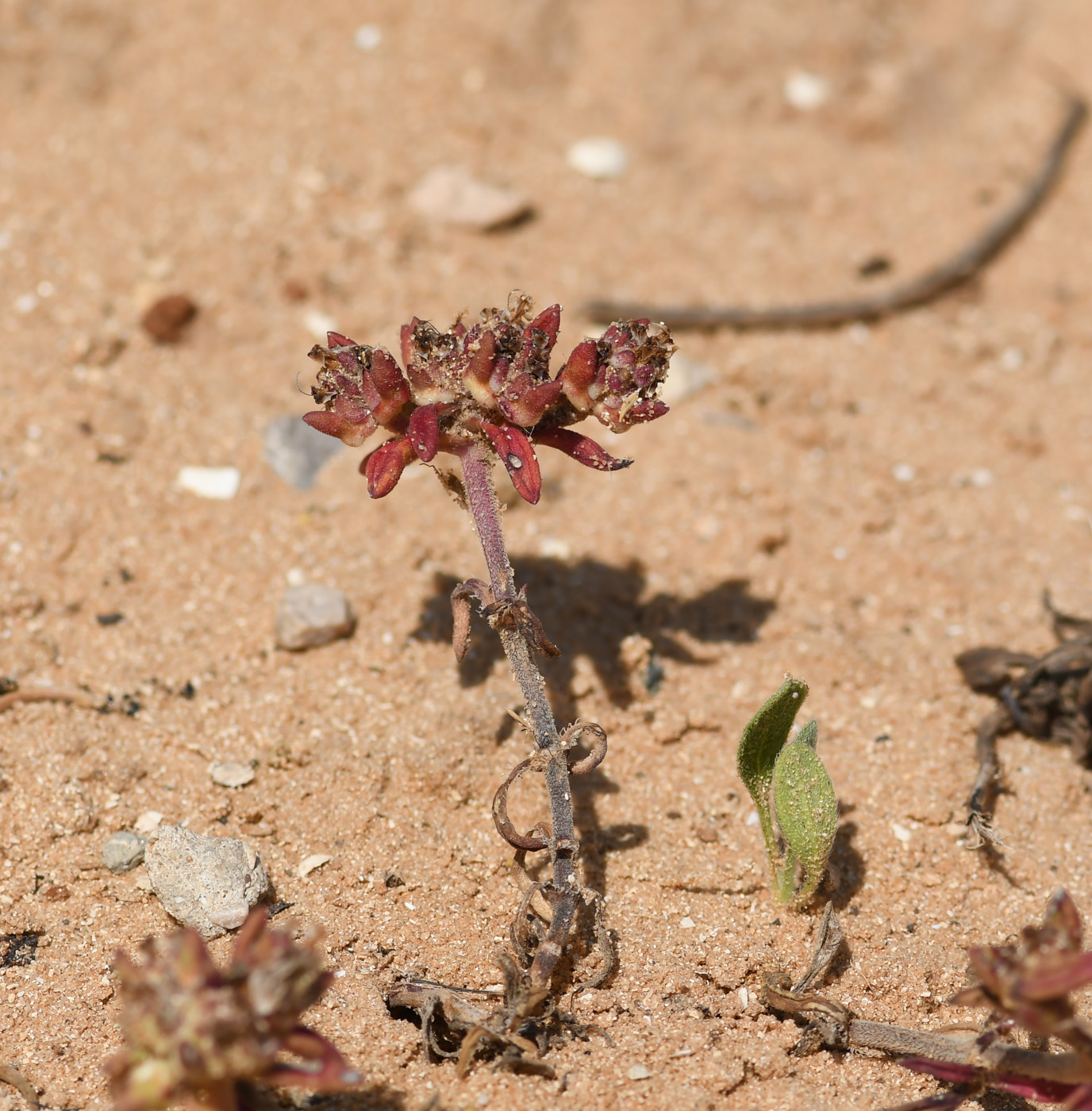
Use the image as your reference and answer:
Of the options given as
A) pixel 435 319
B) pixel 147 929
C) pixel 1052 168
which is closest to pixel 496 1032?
pixel 147 929

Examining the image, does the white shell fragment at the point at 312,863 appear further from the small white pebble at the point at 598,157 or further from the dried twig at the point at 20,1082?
the small white pebble at the point at 598,157

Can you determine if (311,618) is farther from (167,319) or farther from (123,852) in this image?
(167,319)

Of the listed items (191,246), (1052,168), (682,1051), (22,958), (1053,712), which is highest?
(1052,168)

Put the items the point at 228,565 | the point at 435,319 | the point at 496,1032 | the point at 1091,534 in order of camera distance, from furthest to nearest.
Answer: the point at 435,319 → the point at 1091,534 → the point at 228,565 → the point at 496,1032

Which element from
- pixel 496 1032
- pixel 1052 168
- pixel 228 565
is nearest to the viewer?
pixel 496 1032

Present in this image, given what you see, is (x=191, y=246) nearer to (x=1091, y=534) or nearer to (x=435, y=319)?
(x=435, y=319)

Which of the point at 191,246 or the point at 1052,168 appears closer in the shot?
the point at 191,246

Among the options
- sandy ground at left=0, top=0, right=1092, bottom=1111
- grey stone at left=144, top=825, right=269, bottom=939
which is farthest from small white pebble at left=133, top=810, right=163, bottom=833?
grey stone at left=144, top=825, right=269, bottom=939
